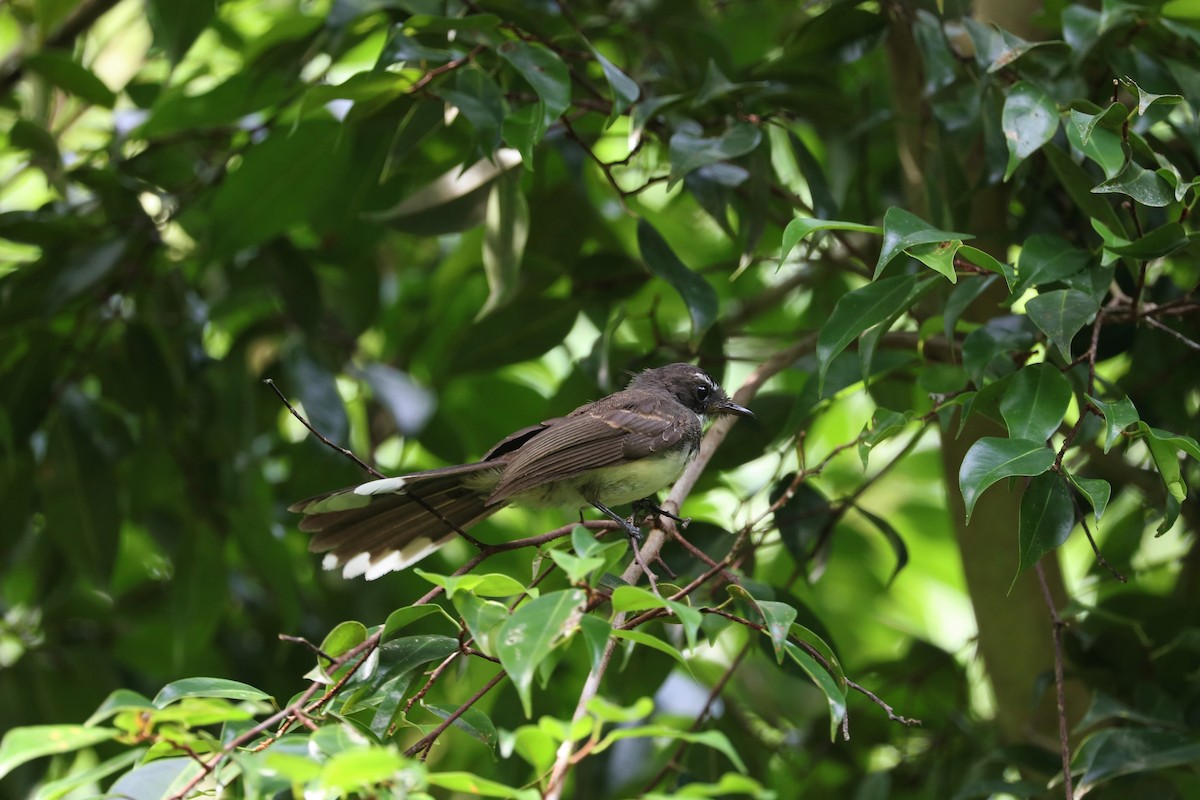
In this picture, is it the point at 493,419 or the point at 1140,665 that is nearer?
the point at 1140,665

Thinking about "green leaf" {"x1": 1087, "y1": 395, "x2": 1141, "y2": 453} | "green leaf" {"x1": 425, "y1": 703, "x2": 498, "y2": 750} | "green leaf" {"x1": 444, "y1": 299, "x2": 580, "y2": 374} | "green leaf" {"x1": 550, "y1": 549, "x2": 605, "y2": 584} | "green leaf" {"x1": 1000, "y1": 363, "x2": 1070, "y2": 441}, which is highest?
"green leaf" {"x1": 550, "y1": 549, "x2": 605, "y2": 584}

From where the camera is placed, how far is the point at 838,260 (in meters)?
3.77

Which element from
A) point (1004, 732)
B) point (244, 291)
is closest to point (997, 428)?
point (1004, 732)

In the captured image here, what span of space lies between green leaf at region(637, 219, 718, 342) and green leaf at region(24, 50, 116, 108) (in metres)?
1.96

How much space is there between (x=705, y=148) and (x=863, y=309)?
2.24 ft

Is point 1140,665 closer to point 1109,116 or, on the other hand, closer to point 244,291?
point 1109,116

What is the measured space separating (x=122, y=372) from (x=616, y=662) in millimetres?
2018

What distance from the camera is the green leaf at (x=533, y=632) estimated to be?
163 centimetres

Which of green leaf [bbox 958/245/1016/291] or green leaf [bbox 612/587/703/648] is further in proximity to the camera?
green leaf [bbox 958/245/1016/291]

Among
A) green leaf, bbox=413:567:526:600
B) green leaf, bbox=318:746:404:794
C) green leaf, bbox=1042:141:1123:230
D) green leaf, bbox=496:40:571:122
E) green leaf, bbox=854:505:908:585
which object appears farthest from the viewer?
green leaf, bbox=854:505:908:585

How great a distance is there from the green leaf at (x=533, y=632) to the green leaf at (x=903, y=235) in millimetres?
920

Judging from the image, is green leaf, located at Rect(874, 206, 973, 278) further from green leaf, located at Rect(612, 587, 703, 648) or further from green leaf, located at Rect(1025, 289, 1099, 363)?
green leaf, located at Rect(612, 587, 703, 648)

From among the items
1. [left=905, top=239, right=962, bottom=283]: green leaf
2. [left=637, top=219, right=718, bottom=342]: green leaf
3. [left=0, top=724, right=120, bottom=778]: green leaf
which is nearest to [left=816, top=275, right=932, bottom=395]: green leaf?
[left=905, top=239, right=962, bottom=283]: green leaf

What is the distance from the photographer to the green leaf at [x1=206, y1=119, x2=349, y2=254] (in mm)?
3617
